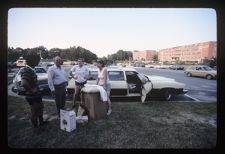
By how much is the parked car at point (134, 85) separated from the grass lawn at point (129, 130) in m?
0.62

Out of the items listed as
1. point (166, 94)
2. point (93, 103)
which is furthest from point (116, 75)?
point (93, 103)

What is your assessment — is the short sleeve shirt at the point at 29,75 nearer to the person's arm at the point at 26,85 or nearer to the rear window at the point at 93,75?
the person's arm at the point at 26,85

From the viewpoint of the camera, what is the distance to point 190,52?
73.6 meters

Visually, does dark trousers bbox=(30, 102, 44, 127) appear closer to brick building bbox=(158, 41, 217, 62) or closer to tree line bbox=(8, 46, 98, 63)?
tree line bbox=(8, 46, 98, 63)

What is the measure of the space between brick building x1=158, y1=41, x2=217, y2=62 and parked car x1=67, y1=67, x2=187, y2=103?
53.6 metres

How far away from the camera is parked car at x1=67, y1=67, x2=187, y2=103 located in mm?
6508

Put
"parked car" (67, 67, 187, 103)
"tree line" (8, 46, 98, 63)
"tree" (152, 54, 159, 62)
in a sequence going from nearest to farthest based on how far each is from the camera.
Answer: "parked car" (67, 67, 187, 103) → "tree line" (8, 46, 98, 63) → "tree" (152, 54, 159, 62)

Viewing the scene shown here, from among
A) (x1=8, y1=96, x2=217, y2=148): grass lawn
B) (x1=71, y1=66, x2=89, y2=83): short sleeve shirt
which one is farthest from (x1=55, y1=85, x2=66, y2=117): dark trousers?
(x1=71, y1=66, x2=89, y2=83): short sleeve shirt

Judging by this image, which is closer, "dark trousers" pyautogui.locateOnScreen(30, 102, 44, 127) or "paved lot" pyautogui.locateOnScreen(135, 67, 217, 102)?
"dark trousers" pyautogui.locateOnScreen(30, 102, 44, 127)

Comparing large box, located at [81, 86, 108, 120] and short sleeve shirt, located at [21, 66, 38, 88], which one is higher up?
short sleeve shirt, located at [21, 66, 38, 88]

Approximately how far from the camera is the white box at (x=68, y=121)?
14.1 feet

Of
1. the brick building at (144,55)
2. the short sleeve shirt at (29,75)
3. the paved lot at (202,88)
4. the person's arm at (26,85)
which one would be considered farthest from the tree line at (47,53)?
the brick building at (144,55)

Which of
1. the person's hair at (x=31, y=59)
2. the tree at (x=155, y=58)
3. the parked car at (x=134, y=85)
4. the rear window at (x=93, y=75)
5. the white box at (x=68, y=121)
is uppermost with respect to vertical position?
the tree at (x=155, y=58)

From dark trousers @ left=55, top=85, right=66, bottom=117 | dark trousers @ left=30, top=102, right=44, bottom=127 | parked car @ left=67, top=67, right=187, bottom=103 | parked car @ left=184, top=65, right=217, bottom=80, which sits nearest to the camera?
dark trousers @ left=30, top=102, right=44, bottom=127
